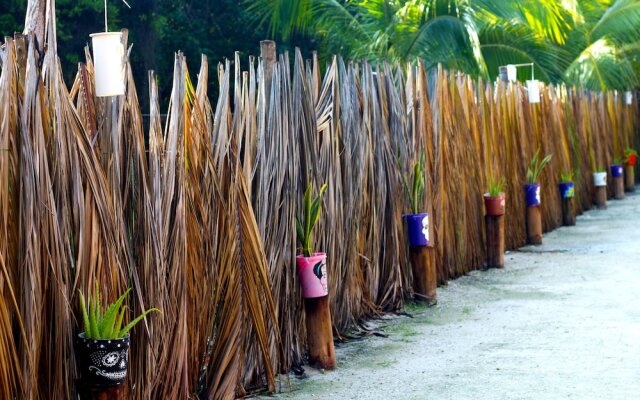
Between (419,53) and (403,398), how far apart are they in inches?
313

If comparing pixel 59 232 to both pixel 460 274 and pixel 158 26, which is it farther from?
pixel 158 26

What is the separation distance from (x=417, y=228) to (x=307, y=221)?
1.53 meters

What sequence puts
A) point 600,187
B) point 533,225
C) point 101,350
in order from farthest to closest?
point 600,187, point 533,225, point 101,350

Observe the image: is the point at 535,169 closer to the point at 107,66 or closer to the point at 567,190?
the point at 567,190

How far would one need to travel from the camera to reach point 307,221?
4.96 meters

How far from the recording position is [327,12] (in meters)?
12.9

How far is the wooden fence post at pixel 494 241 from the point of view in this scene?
312 inches

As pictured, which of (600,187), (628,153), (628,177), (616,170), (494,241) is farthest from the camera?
(628,177)

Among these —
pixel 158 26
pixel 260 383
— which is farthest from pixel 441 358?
pixel 158 26

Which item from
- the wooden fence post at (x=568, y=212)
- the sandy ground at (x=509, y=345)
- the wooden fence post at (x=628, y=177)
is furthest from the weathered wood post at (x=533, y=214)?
the wooden fence post at (x=628, y=177)

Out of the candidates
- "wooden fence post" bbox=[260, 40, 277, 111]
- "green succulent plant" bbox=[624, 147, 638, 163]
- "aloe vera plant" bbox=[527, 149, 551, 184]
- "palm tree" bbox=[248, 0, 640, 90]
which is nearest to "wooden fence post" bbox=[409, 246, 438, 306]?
"wooden fence post" bbox=[260, 40, 277, 111]

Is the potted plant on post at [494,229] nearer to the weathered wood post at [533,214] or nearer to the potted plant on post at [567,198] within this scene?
the weathered wood post at [533,214]

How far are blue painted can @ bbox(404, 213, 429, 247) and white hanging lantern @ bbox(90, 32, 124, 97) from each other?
3152mm

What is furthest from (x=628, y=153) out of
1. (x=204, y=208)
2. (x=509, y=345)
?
(x=204, y=208)
